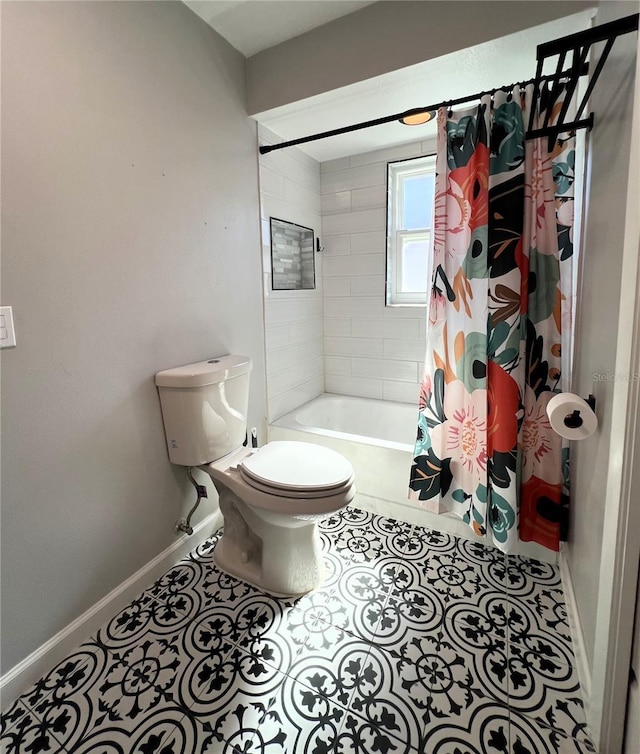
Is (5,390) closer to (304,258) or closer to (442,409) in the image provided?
(442,409)

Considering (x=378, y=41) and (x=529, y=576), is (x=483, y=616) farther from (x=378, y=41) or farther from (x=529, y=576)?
(x=378, y=41)

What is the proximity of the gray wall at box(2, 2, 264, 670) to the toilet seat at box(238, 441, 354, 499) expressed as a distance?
0.44 m

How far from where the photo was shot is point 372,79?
1626 mm

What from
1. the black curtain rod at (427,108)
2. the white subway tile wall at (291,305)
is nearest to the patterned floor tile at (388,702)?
Result: the white subway tile wall at (291,305)

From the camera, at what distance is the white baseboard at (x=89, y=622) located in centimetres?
115

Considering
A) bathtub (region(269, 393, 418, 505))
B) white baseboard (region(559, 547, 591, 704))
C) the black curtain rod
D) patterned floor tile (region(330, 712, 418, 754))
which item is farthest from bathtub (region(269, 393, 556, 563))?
the black curtain rod

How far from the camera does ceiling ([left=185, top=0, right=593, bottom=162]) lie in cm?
146

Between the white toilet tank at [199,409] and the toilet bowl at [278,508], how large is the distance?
0.28ft

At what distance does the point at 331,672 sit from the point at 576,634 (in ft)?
2.68

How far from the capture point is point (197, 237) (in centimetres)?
167

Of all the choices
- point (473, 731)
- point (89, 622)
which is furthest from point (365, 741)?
point (89, 622)

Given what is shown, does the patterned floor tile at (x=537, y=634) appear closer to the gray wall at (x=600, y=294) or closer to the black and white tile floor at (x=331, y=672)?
the black and white tile floor at (x=331, y=672)

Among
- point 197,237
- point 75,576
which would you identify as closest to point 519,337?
point 197,237

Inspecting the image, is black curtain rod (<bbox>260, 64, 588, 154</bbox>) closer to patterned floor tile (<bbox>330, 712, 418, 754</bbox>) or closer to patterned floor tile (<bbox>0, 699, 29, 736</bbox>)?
patterned floor tile (<bbox>330, 712, 418, 754</bbox>)
